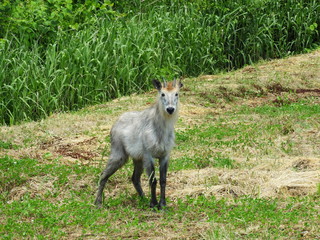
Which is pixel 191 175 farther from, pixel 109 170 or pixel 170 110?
pixel 170 110

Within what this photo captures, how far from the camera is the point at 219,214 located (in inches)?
240

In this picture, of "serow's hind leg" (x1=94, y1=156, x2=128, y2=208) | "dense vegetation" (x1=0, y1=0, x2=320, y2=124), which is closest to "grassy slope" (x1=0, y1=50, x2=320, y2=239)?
"serow's hind leg" (x1=94, y1=156, x2=128, y2=208)

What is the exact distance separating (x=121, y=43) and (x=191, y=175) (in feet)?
17.9

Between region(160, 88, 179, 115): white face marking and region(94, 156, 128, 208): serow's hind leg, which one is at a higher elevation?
region(160, 88, 179, 115): white face marking

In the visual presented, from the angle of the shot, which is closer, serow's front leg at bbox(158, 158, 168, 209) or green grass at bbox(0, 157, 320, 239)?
green grass at bbox(0, 157, 320, 239)

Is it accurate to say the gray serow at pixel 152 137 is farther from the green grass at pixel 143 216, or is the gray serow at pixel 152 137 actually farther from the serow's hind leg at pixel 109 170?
the green grass at pixel 143 216

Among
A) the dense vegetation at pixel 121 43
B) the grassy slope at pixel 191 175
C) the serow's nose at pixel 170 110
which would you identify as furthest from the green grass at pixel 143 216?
the dense vegetation at pixel 121 43

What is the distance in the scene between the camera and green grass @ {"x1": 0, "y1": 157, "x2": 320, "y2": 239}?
Result: 5559 millimetres

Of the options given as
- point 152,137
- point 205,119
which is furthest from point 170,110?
point 205,119

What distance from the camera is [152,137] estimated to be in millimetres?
6422

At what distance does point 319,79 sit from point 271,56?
219cm

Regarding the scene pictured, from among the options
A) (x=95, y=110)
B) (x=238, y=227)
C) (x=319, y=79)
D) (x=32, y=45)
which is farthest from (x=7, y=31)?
(x=238, y=227)

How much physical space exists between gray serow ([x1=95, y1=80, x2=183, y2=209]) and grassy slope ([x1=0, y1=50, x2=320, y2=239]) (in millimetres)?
388

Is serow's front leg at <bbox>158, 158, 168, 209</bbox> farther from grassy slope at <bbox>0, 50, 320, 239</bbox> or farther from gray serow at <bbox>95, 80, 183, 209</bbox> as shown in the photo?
grassy slope at <bbox>0, 50, 320, 239</bbox>
